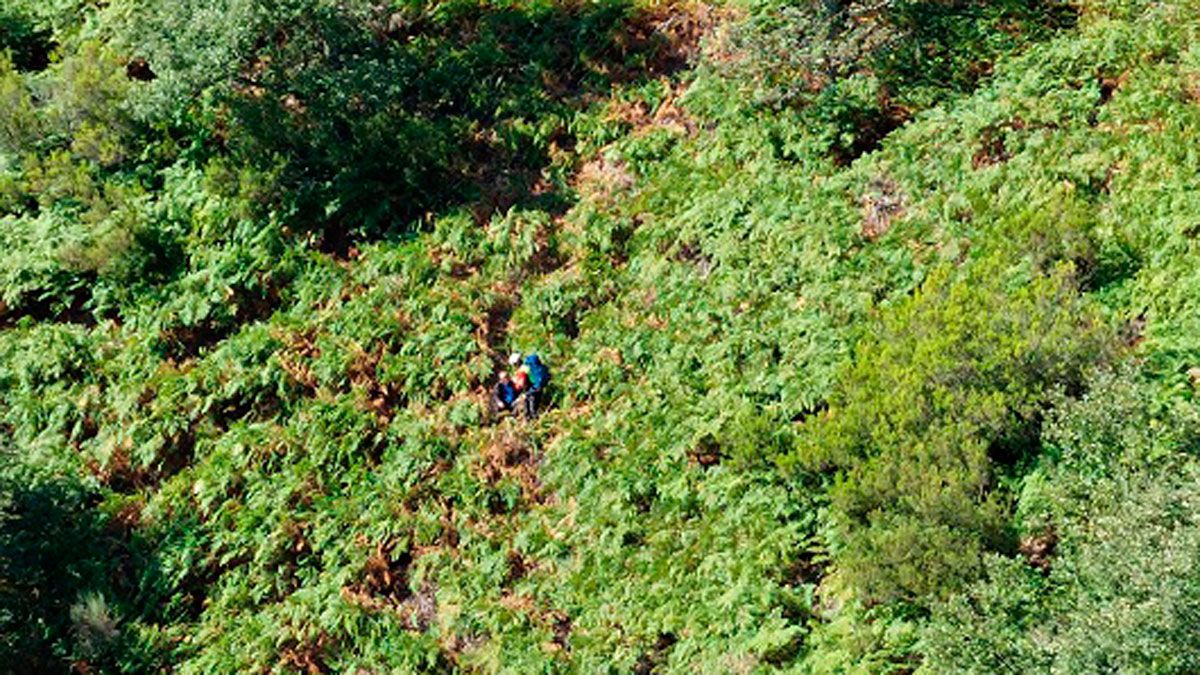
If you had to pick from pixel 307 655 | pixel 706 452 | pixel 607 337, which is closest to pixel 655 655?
pixel 706 452

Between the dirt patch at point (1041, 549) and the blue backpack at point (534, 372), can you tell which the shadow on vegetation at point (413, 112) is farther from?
the dirt patch at point (1041, 549)

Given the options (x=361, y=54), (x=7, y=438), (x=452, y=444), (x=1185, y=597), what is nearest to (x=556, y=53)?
(x=361, y=54)

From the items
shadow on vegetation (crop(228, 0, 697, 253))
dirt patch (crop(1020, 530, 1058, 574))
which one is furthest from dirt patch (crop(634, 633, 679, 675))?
shadow on vegetation (crop(228, 0, 697, 253))

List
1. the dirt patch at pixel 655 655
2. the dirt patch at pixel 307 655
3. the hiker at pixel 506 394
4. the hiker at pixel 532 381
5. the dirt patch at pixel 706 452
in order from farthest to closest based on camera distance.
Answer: the hiker at pixel 506 394 → the hiker at pixel 532 381 → the dirt patch at pixel 307 655 → the dirt patch at pixel 706 452 → the dirt patch at pixel 655 655

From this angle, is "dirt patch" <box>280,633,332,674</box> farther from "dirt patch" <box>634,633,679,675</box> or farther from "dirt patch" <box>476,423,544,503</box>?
"dirt patch" <box>634,633,679,675</box>

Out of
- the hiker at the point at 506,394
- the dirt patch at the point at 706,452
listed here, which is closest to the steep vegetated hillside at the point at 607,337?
the dirt patch at the point at 706,452

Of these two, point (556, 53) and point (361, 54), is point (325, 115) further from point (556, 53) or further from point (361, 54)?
point (556, 53)
